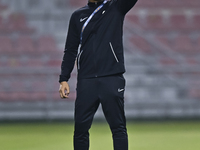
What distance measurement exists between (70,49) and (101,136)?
11.3 ft

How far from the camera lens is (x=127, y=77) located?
10.2 meters

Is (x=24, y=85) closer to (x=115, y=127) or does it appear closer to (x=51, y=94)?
(x=51, y=94)

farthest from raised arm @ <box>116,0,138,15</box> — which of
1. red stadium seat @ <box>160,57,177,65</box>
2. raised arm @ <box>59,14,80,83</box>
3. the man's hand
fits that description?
red stadium seat @ <box>160,57,177,65</box>

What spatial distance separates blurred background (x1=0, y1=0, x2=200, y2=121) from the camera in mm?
9281

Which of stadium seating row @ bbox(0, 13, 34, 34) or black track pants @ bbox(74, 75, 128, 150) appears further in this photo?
stadium seating row @ bbox(0, 13, 34, 34)

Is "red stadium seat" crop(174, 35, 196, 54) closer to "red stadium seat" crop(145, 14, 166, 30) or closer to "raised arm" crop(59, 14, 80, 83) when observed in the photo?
"red stadium seat" crop(145, 14, 166, 30)

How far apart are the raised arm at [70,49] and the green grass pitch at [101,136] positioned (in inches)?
81.3

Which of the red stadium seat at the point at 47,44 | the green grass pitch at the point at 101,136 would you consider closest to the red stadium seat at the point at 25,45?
the red stadium seat at the point at 47,44

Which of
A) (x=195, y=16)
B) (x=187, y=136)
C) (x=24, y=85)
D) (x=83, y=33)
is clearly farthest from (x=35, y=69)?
(x=83, y=33)

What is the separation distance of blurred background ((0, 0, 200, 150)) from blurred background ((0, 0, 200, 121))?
0.7 inches

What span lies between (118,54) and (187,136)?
3.68 meters

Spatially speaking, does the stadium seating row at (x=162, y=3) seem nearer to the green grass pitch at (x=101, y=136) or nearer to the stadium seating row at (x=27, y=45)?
the stadium seating row at (x=27, y=45)

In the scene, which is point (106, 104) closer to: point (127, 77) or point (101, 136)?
point (101, 136)

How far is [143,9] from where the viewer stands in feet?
40.5
